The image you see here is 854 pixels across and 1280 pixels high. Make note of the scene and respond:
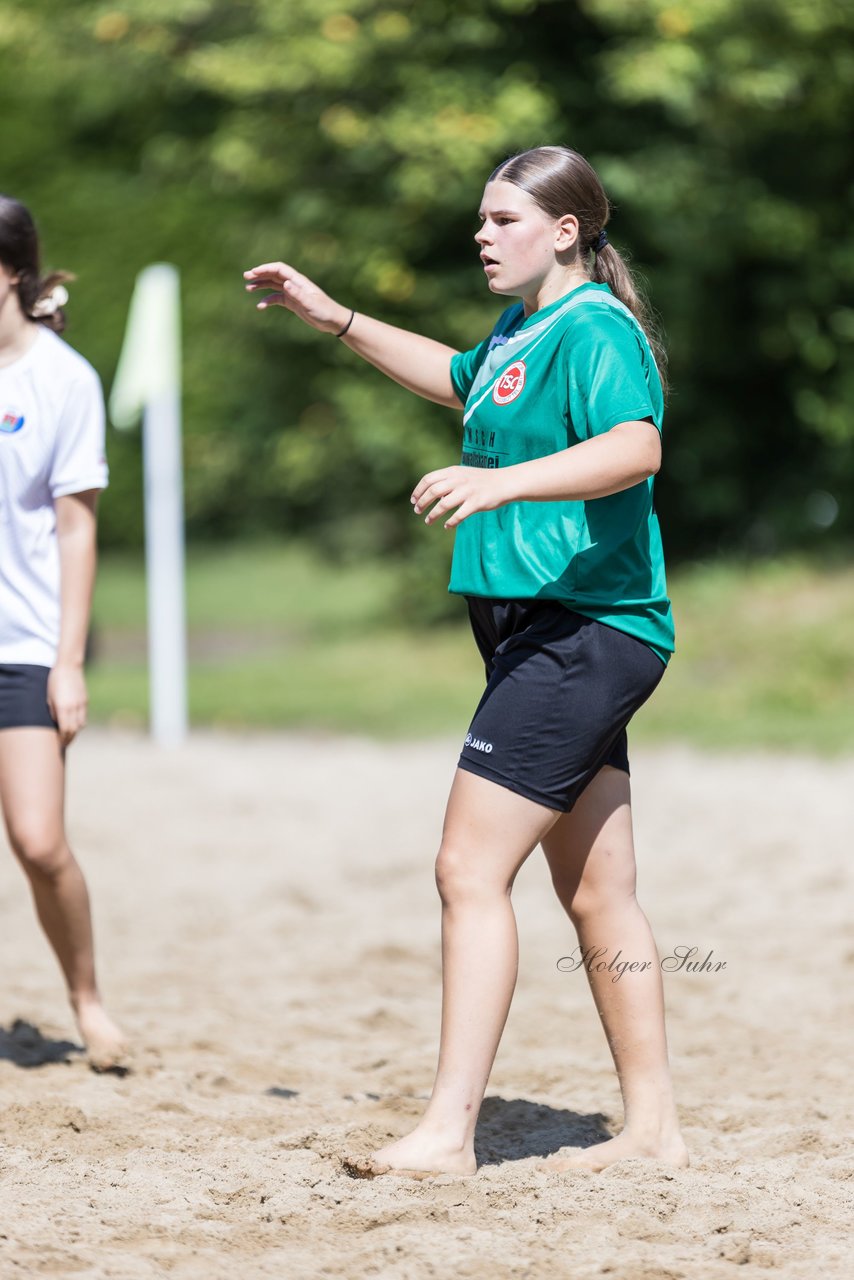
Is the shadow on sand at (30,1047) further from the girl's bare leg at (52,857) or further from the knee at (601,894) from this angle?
the knee at (601,894)

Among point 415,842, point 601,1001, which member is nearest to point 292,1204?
point 601,1001

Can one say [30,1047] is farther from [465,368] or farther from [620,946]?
[465,368]

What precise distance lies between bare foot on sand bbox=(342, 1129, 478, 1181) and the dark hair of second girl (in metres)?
2.06

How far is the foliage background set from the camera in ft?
40.9

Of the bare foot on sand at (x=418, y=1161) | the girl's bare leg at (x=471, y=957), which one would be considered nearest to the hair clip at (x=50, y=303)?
the girl's bare leg at (x=471, y=957)

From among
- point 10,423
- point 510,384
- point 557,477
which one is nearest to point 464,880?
point 557,477

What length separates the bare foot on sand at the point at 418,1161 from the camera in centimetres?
305

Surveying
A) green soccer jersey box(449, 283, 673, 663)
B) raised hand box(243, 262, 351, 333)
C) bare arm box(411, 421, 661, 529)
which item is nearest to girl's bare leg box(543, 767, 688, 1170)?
green soccer jersey box(449, 283, 673, 663)

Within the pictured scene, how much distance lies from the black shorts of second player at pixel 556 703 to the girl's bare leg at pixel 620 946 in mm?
175

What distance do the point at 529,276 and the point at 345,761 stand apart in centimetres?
573

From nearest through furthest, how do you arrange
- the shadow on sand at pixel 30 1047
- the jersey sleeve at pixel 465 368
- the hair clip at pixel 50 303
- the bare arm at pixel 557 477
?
the bare arm at pixel 557 477 → the jersey sleeve at pixel 465 368 → the hair clip at pixel 50 303 → the shadow on sand at pixel 30 1047

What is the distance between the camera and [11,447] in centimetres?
382

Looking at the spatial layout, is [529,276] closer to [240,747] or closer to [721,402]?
[240,747]

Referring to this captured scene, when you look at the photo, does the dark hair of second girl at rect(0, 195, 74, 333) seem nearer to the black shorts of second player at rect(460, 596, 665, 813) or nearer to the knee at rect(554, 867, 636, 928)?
the black shorts of second player at rect(460, 596, 665, 813)
